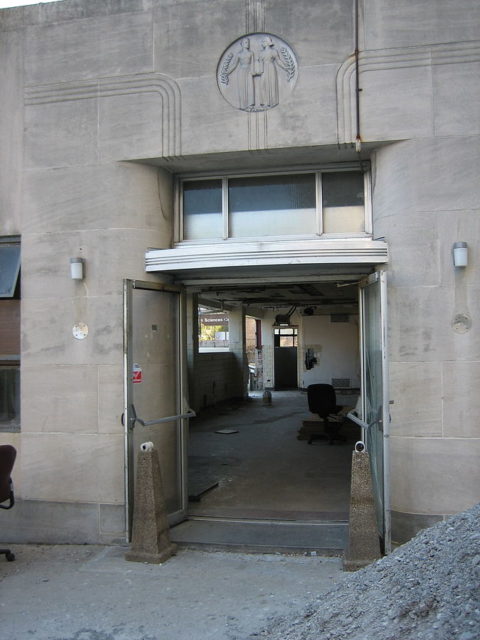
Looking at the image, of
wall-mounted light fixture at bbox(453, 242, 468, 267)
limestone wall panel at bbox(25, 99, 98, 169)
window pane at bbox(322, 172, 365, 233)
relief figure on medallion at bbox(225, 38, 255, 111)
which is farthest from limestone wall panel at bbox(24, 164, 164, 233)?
wall-mounted light fixture at bbox(453, 242, 468, 267)

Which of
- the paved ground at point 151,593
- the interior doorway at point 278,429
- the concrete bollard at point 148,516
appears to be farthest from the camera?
the interior doorway at point 278,429

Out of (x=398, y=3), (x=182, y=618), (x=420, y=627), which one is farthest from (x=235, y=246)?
(x=420, y=627)

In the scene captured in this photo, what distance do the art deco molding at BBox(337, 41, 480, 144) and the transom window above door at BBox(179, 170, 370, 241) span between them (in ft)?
2.13

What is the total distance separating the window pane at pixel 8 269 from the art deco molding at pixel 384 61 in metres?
3.63

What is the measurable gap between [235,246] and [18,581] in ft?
11.8

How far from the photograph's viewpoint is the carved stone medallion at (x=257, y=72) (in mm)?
5879

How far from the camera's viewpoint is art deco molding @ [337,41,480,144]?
5.54 m

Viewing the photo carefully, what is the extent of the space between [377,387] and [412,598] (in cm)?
269

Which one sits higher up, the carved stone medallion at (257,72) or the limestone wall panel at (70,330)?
the carved stone medallion at (257,72)

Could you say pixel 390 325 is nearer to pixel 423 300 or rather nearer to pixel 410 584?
pixel 423 300

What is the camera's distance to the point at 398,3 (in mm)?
5672

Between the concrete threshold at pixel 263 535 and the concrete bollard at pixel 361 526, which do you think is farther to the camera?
the concrete threshold at pixel 263 535

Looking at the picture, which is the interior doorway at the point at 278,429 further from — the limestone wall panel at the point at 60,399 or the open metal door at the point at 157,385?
the limestone wall panel at the point at 60,399

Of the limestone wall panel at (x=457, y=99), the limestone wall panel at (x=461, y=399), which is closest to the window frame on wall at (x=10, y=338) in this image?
A: the limestone wall panel at (x=461, y=399)
